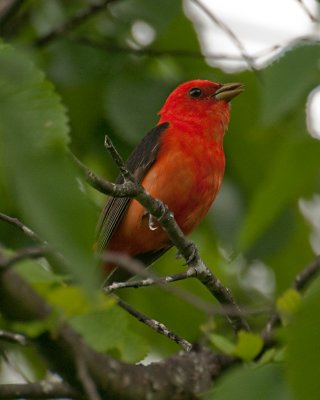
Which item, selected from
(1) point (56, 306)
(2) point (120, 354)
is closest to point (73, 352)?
(1) point (56, 306)

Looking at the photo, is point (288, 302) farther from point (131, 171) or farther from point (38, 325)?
point (131, 171)

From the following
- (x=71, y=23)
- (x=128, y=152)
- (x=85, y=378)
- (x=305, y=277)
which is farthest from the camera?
(x=71, y=23)

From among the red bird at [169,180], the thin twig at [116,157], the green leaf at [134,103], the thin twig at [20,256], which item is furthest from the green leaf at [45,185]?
the red bird at [169,180]

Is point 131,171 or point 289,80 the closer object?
point 289,80

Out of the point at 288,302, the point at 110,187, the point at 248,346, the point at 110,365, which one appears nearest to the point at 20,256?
the point at 110,365

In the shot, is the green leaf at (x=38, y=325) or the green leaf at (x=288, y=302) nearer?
the green leaf at (x=38, y=325)

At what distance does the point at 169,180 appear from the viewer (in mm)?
6820

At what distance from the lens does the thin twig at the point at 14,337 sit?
2.84 m

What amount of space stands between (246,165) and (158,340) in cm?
155

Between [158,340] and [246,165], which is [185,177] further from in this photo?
[158,340]

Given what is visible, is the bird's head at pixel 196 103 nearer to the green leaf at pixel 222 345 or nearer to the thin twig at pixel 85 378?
the green leaf at pixel 222 345

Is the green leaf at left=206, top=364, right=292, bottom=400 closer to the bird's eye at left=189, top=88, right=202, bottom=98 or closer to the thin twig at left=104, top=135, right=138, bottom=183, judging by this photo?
the thin twig at left=104, top=135, right=138, bottom=183

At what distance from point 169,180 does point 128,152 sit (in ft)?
1.23

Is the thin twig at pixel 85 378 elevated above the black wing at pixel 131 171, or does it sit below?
above
